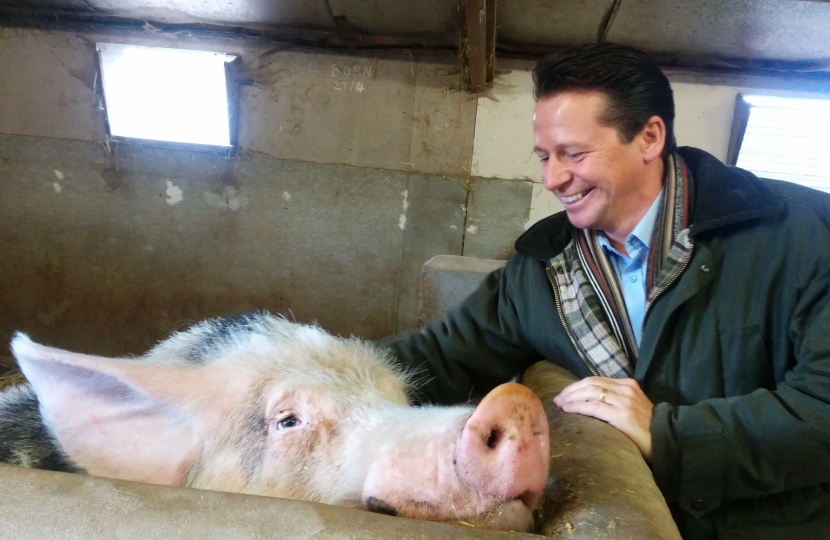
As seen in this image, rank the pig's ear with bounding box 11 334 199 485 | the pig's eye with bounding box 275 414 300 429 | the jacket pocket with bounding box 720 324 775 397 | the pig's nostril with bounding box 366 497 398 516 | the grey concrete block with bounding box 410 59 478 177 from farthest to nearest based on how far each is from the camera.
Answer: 1. the grey concrete block with bounding box 410 59 478 177
2. the jacket pocket with bounding box 720 324 775 397
3. the pig's eye with bounding box 275 414 300 429
4. the pig's ear with bounding box 11 334 199 485
5. the pig's nostril with bounding box 366 497 398 516

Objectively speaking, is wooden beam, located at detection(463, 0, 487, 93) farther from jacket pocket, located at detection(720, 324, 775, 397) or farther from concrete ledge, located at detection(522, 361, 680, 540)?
concrete ledge, located at detection(522, 361, 680, 540)

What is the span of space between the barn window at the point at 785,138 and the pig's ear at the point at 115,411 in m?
4.28

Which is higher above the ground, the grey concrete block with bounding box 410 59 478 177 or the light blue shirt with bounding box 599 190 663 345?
the grey concrete block with bounding box 410 59 478 177

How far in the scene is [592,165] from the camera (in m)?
1.55

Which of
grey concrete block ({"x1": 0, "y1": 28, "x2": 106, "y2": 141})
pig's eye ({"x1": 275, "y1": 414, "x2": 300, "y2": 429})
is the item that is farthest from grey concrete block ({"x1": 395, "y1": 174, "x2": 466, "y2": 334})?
pig's eye ({"x1": 275, "y1": 414, "x2": 300, "y2": 429})

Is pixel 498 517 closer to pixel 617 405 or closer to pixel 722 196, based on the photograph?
pixel 617 405

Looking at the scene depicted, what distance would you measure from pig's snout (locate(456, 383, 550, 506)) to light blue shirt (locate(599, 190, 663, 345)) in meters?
0.81

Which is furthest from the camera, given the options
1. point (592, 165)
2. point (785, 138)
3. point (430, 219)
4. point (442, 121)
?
point (430, 219)

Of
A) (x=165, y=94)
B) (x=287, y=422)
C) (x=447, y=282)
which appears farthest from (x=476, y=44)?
(x=165, y=94)

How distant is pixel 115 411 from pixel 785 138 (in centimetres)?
477

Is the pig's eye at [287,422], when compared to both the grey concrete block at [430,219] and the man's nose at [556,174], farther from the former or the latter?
the grey concrete block at [430,219]

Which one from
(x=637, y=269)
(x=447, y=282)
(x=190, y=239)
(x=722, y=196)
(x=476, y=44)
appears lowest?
(x=190, y=239)

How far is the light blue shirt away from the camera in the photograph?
1.57 metres

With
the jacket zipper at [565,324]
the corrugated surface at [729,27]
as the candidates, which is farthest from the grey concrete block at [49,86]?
the jacket zipper at [565,324]
